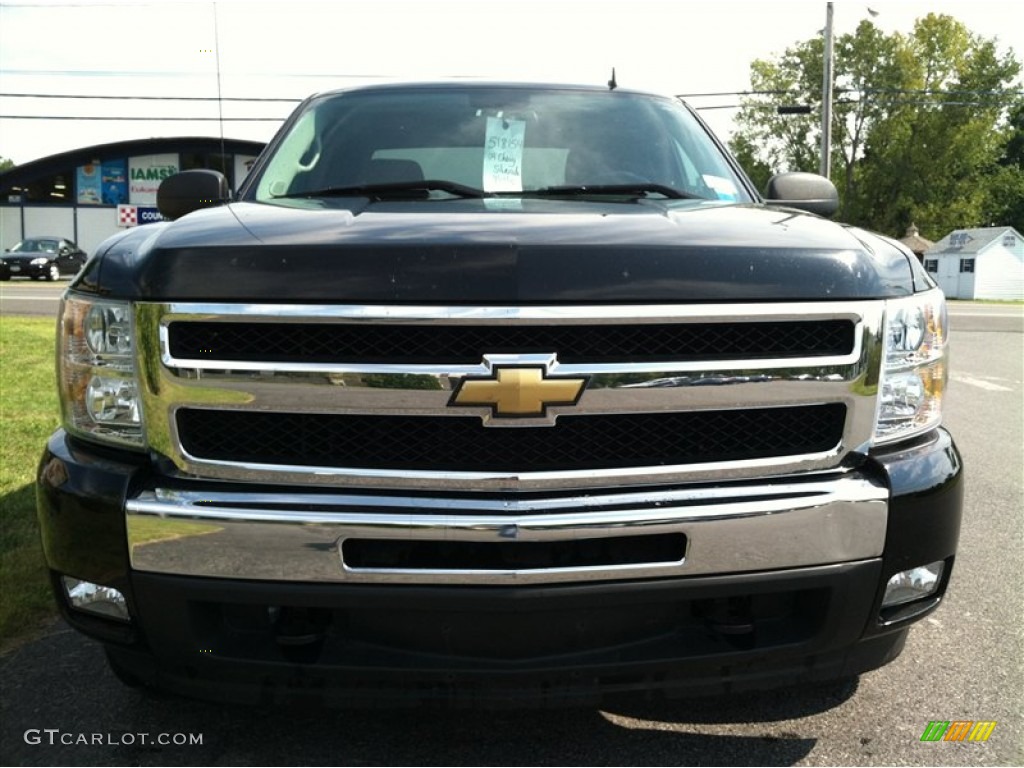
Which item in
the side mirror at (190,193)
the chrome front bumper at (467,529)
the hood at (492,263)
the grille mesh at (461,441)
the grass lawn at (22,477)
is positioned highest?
the side mirror at (190,193)

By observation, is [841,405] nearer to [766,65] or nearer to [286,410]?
[286,410]

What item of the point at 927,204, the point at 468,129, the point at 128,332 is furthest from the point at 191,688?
the point at 927,204

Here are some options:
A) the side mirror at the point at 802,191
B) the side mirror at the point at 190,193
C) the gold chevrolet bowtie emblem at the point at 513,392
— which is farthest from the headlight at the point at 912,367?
the side mirror at the point at 190,193

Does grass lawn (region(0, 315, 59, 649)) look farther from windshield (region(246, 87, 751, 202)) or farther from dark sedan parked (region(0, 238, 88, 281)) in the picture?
dark sedan parked (region(0, 238, 88, 281))

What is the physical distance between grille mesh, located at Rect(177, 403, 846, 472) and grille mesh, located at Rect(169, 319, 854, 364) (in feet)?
0.43

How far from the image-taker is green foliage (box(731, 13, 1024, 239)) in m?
55.4

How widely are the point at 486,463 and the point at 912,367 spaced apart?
3.45 ft

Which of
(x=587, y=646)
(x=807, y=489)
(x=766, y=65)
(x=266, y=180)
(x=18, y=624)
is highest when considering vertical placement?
(x=766, y=65)

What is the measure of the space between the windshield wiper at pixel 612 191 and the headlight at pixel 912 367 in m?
0.99

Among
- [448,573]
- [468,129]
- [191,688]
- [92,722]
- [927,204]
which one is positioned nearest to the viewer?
[448,573]

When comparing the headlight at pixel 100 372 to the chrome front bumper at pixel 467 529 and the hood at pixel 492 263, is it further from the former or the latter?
the chrome front bumper at pixel 467 529

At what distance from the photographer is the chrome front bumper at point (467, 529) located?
194 cm

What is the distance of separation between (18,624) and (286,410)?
6.51ft

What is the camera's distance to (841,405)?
6.91ft
